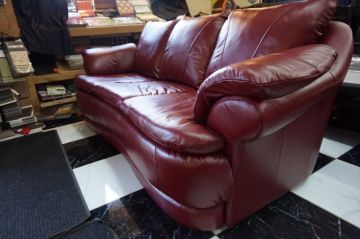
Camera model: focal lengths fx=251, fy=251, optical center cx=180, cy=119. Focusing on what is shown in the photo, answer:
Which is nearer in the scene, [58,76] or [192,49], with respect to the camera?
[192,49]

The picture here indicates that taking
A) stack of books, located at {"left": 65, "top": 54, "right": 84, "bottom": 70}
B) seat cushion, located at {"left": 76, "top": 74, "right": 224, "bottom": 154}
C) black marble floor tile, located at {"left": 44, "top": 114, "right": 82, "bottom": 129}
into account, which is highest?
seat cushion, located at {"left": 76, "top": 74, "right": 224, "bottom": 154}

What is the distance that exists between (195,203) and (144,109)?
44 centimetres

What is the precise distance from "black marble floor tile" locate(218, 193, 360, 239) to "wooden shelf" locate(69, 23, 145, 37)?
1.82 m

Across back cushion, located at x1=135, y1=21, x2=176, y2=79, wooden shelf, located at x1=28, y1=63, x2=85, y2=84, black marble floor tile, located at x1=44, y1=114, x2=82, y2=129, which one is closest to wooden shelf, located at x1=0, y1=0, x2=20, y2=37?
wooden shelf, located at x1=28, y1=63, x2=85, y2=84

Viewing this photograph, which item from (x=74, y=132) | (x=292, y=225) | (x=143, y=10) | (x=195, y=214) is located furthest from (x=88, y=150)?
(x=143, y=10)

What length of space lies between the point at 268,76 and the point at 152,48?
47.9 inches

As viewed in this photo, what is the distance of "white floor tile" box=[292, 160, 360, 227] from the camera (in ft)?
3.35

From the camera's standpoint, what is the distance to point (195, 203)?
84cm

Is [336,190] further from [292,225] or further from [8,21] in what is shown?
[8,21]

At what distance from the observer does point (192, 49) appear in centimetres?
142

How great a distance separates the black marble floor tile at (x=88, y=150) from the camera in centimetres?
147

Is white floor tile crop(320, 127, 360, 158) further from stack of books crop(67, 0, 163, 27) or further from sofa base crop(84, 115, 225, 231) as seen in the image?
stack of books crop(67, 0, 163, 27)

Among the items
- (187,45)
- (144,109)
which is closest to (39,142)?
(144,109)

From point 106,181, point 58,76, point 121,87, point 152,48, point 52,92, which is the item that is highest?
point 152,48
